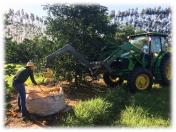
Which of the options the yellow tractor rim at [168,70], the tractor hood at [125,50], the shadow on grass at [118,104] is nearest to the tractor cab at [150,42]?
the tractor hood at [125,50]

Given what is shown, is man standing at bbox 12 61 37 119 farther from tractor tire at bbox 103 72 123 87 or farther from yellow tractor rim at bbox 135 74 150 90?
tractor tire at bbox 103 72 123 87

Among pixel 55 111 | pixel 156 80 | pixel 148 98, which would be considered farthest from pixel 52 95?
pixel 156 80

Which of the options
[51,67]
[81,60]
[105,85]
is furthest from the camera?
[105,85]

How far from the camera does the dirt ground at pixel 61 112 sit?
28.3ft

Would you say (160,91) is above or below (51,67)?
below

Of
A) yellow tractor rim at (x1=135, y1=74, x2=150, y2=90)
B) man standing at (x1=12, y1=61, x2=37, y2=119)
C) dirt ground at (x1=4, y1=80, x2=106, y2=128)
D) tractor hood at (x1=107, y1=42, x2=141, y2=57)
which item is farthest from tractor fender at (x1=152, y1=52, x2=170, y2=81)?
man standing at (x1=12, y1=61, x2=37, y2=119)

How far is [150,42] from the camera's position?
12070 mm

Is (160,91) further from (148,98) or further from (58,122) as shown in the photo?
(58,122)

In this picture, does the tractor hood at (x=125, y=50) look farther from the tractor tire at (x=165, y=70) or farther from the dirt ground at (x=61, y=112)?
the dirt ground at (x=61, y=112)

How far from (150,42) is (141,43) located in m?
0.37

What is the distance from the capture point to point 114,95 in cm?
1032

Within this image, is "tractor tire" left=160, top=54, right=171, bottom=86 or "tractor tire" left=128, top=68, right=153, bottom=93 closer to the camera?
"tractor tire" left=128, top=68, right=153, bottom=93

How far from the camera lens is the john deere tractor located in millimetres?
11289

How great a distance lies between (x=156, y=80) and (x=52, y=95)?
15.0 feet
